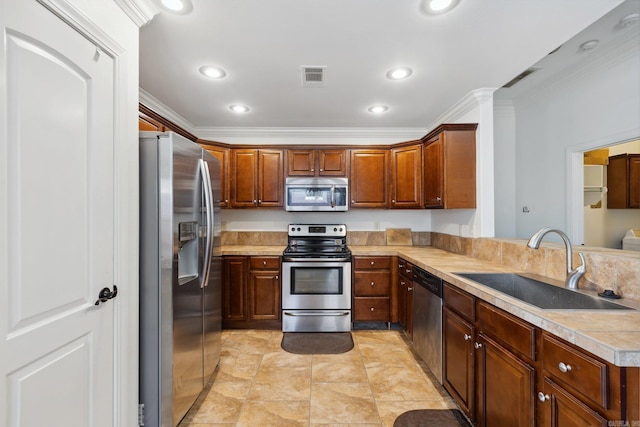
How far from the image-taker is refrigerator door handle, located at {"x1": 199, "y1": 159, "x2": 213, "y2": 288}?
201 cm

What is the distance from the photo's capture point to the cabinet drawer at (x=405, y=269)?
9.48 ft

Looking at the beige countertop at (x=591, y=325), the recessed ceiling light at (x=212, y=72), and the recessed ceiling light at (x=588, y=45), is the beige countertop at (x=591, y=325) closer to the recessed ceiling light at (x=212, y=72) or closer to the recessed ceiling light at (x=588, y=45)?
the recessed ceiling light at (x=588, y=45)

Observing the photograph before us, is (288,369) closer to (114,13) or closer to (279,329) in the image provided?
(279,329)

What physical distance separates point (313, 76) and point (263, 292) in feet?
7.73

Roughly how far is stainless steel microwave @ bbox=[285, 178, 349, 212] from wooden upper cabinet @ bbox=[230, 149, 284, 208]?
13cm

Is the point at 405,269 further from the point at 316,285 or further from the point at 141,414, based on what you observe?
the point at 141,414

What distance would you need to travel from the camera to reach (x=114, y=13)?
1.42 meters

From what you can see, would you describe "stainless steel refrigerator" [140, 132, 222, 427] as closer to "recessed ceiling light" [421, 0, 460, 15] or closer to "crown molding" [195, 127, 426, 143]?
"recessed ceiling light" [421, 0, 460, 15]

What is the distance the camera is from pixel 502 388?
56.7 inches

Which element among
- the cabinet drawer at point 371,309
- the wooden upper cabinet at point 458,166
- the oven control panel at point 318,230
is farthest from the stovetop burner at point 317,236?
the wooden upper cabinet at point 458,166

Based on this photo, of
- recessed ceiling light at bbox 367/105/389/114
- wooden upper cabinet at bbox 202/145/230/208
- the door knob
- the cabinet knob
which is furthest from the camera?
wooden upper cabinet at bbox 202/145/230/208

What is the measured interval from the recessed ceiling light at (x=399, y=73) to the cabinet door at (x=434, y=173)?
2.67ft

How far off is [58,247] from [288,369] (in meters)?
2.00

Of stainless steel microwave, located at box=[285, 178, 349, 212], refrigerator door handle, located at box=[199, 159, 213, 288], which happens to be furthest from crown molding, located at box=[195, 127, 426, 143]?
refrigerator door handle, located at box=[199, 159, 213, 288]
